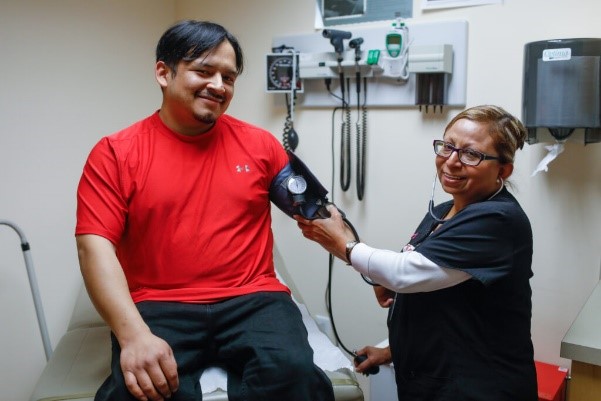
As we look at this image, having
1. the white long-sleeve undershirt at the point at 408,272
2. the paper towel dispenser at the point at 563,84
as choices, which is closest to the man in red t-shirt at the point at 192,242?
the white long-sleeve undershirt at the point at 408,272

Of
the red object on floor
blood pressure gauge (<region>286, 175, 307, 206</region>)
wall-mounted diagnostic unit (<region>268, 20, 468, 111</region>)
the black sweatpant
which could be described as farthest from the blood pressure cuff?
the red object on floor

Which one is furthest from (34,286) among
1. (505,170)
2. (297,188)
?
(505,170)

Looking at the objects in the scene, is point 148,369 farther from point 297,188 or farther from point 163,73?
point 163,73

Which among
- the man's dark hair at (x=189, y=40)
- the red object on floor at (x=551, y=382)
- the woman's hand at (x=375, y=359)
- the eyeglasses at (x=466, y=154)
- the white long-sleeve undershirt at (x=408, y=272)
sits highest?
the man's dark hair at (x=189, y=40)

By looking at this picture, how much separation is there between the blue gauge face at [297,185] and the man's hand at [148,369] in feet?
1.71

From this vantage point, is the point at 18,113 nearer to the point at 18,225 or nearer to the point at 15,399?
the point at 18,225

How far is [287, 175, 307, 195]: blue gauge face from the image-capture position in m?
1.60

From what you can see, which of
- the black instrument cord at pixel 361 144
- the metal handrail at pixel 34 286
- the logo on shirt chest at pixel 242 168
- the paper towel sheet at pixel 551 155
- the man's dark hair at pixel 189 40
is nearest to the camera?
the man's dark hair at pixel 189 40

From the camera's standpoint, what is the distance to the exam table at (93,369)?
1490 mm

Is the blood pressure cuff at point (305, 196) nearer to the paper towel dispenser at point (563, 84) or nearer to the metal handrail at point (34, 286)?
the paper towel dispenser at point (563, 84)

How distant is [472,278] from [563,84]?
25.1 inches

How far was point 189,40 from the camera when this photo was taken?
1541 mm

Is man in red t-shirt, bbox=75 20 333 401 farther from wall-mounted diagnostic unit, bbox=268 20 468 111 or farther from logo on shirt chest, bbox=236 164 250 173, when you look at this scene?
wall-mounted diagnostic unit, bbox=268 20 468 111

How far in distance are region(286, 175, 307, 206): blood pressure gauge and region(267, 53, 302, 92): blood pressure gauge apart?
2.48 feet
